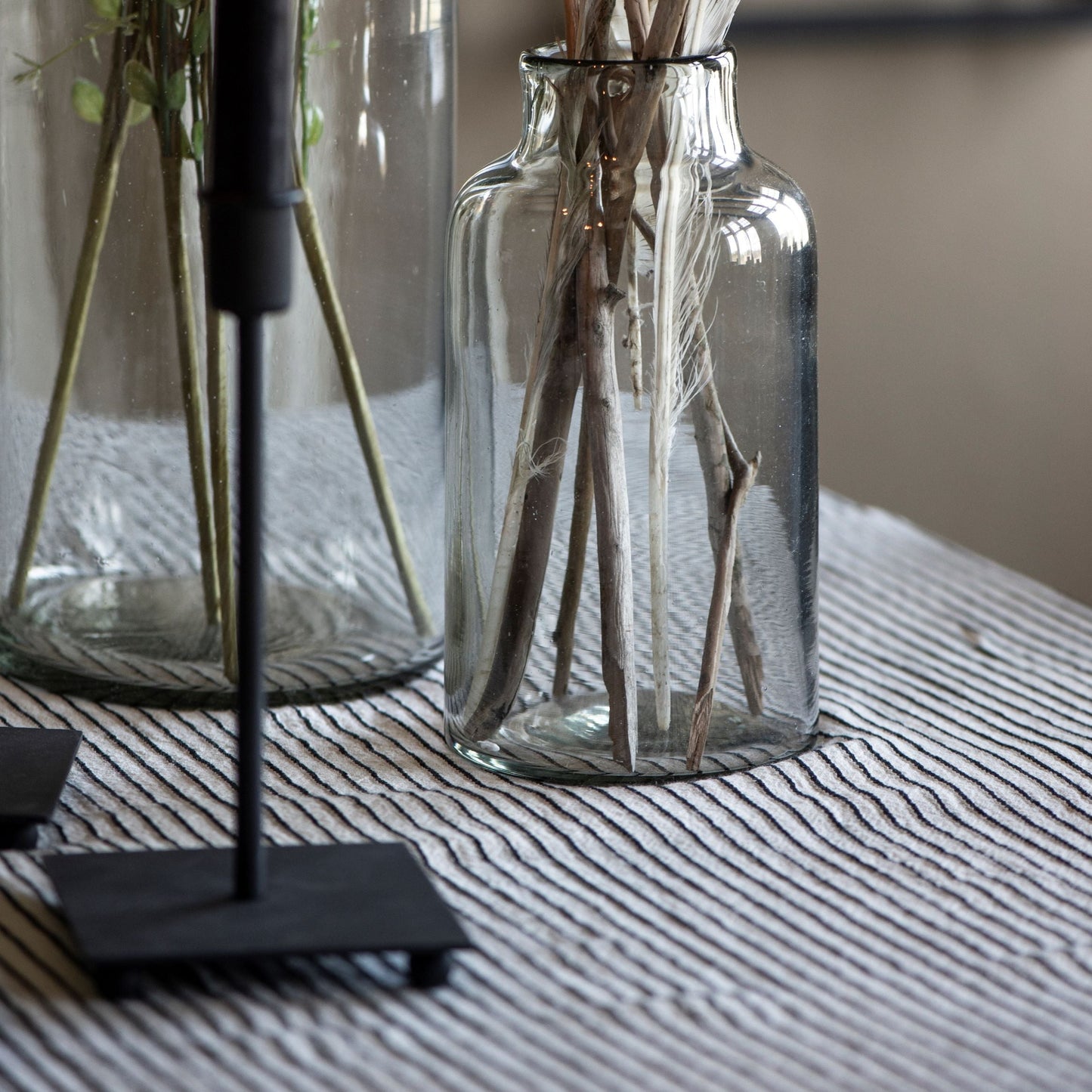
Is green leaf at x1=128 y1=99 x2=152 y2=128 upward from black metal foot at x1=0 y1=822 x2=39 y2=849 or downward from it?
upward

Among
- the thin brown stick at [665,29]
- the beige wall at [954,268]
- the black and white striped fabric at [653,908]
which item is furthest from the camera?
the beige wall at [954,268]

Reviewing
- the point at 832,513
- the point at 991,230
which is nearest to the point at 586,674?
the point at 832,513

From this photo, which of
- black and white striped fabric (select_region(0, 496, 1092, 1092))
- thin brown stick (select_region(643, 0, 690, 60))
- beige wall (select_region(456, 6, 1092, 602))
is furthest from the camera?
beige wall (select_region(456, 6, 1092, 602))

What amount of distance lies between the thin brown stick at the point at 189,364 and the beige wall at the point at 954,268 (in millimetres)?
701

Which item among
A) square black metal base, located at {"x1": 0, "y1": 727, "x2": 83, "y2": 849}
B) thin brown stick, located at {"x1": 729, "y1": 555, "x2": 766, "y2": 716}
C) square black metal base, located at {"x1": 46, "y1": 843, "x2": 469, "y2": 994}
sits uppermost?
thin brown stick, located at {"x1": 729, "y1": 555, "x2": 766, "y2": 716}

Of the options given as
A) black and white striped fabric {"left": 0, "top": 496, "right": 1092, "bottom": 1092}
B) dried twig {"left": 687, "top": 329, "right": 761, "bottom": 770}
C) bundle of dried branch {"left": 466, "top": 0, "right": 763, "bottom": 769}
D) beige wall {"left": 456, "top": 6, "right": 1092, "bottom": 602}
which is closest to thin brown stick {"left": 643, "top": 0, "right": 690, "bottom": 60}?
bundle of dried branch {"left": 466, "top": 0, "right": 763, "bottom": 769}

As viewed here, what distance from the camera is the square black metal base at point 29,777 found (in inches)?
17.1

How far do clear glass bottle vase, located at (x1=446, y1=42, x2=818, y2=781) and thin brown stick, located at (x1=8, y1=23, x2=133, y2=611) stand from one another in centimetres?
13

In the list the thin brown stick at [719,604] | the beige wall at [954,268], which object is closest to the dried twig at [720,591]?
the thin brown stick at [719,604]

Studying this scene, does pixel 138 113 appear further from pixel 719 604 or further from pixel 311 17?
pixel 719 604

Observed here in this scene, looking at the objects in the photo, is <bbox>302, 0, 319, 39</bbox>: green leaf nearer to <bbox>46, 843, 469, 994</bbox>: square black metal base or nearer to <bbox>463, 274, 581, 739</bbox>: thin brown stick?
<bbox>463, 274, 581, 739</bbox>: thin brown stick

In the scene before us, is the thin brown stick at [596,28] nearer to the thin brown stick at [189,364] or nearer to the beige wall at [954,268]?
the thin brown stick at [189,364]

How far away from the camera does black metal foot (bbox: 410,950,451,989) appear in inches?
14.3

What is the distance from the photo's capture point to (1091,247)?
1.37 metres
